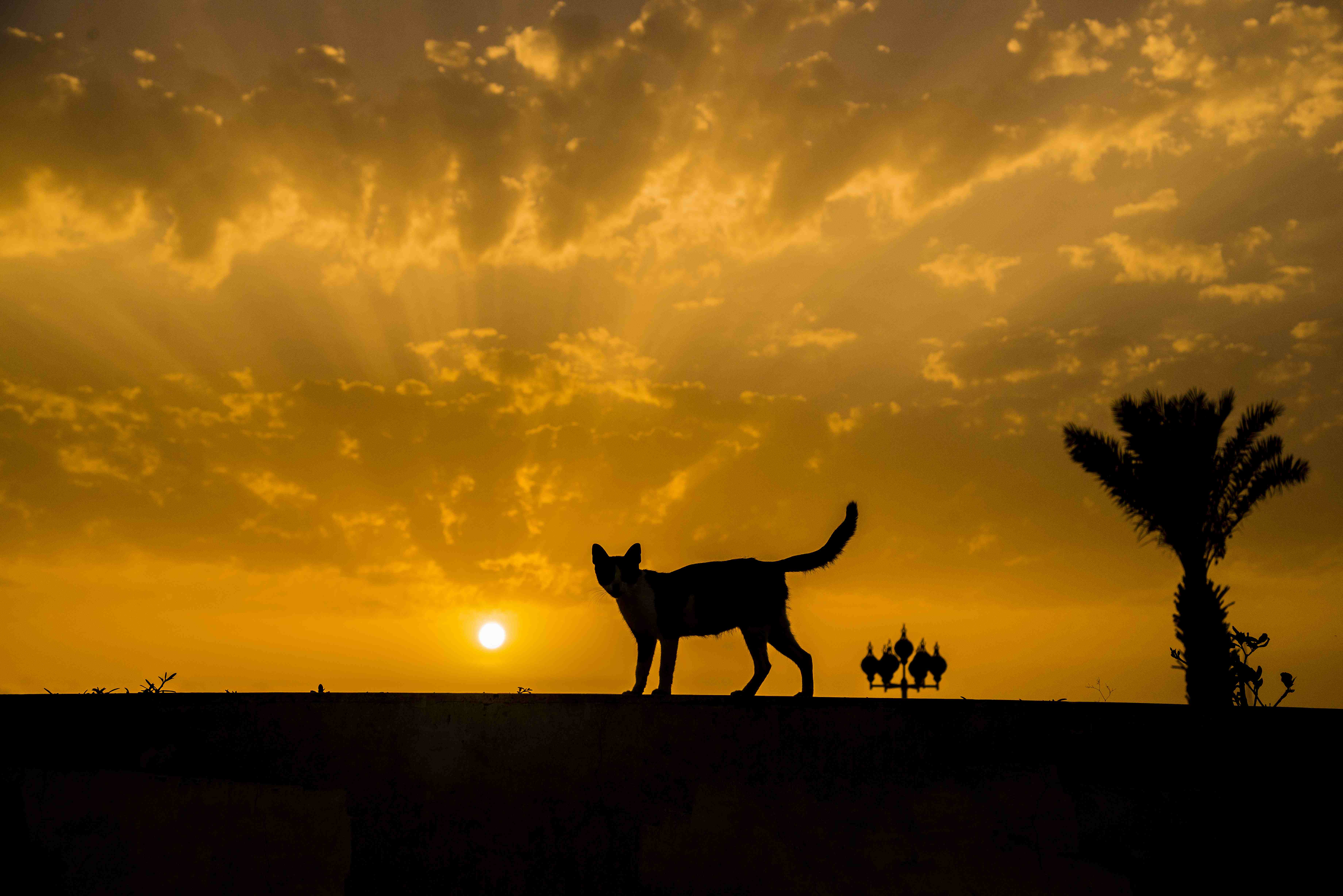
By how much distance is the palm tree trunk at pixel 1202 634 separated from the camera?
1788 centimetres

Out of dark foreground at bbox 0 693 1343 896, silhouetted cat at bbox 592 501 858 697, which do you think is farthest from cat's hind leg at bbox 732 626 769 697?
dark foreground at bbox 0 693 1343 896

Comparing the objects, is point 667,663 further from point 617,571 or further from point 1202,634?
point 1202,634

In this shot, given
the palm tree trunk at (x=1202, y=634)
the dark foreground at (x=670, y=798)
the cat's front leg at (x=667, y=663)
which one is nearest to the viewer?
the dark foreground at (x=670, y=798)

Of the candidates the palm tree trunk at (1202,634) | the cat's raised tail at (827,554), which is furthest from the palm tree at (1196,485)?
the cat's raised tail at (827,554)

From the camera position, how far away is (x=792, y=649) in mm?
7047

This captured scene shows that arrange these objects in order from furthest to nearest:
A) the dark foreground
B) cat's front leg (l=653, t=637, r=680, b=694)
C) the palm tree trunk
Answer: the palm tree trunk < cat's front leg (l=653, t=637, r=680, b=694) < the dark foreground

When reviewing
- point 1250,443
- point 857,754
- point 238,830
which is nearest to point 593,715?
point 857,754

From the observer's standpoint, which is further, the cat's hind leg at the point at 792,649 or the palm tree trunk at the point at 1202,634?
the palm tree trunk at the point at 1202,634

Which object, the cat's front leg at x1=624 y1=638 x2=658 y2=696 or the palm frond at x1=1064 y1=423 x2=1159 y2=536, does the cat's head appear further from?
the palm frond at x1=1064 y1=423 x2=1159 y2=536

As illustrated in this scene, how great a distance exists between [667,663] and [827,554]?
61.7 inches

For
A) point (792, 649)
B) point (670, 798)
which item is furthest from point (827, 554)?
point (670, 798)

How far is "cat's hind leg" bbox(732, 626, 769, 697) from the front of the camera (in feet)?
23.3

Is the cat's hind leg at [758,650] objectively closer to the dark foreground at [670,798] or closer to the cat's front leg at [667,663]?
the cat's front leg at [667,663]

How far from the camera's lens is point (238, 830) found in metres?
4.17
